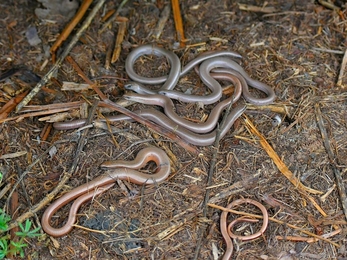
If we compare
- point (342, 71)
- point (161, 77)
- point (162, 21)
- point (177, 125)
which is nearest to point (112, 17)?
point (162, 21)

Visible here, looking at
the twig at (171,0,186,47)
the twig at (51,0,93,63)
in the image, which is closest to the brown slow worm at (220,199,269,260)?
the twig at (171,0,186,47)

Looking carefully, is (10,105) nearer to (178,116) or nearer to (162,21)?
(178,116)

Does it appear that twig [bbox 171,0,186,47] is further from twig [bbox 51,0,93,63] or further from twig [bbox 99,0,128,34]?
twig [bbox 51,0,93,63]

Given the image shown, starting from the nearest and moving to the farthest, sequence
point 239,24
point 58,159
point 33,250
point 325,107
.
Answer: point 33,250 < point 58,159 < point 325,107 < point 239,24

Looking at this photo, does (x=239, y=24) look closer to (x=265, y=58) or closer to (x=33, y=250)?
(x=265, y=58)

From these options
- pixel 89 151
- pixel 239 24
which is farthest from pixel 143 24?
pixel 89 151
